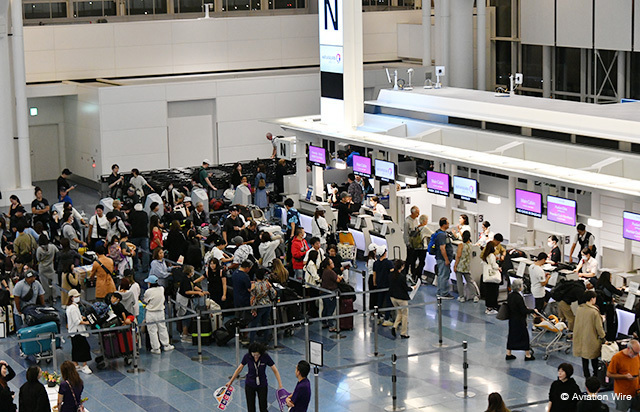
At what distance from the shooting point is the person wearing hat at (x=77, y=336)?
1481 cm

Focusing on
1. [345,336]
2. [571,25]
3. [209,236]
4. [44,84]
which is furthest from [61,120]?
[345,336]

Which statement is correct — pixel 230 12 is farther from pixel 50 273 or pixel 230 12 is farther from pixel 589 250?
pixel 589 250

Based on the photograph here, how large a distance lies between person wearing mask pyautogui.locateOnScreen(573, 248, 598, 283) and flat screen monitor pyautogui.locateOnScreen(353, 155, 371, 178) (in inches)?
265

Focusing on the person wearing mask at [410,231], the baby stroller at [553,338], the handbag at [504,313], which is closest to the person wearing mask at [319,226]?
the person wearing mask at [410,231]

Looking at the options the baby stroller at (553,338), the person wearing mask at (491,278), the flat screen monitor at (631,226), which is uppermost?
the flat screen monitor at (631,226)

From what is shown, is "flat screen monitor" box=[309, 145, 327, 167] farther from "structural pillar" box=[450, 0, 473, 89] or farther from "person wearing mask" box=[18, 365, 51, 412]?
"person wearing mask" box=[18, 365, 51, 412]

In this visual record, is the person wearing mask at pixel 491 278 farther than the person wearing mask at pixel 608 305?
Yes

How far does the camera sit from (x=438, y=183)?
67.5ft

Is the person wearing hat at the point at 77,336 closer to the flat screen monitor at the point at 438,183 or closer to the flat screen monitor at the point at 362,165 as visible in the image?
the flat screen monitor at the point at 438,183

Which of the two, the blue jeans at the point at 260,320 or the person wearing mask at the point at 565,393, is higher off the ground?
the person wearing mask at the point at 565,393

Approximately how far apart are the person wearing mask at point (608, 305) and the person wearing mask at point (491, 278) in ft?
6.82

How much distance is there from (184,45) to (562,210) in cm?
1747

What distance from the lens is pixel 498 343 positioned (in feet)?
52.1

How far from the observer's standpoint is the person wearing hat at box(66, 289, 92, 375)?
14812 mm
